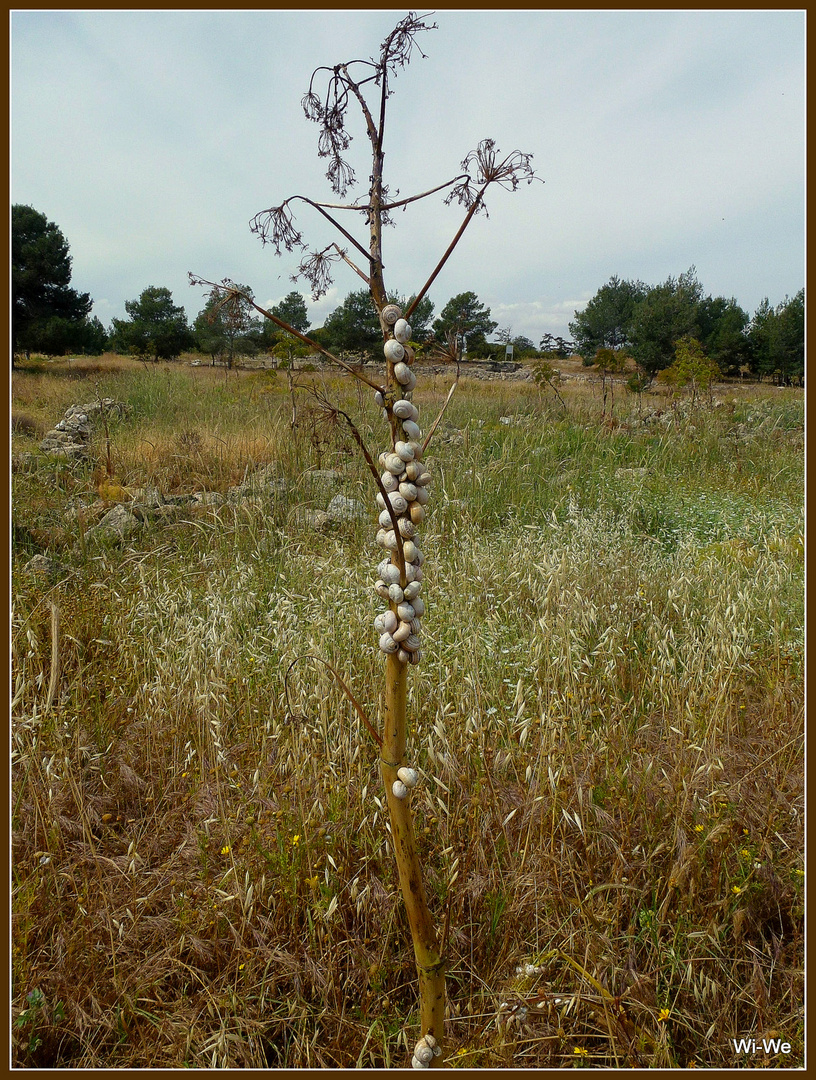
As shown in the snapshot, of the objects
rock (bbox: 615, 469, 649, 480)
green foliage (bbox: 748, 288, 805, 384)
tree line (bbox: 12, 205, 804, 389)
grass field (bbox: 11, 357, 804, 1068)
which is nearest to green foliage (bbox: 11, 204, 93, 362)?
tree line (bbox: 12, 205, 804, 389)

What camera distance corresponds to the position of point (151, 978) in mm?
1442

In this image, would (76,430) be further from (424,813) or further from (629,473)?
(424,813)

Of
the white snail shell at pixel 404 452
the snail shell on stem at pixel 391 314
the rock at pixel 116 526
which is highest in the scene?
the snail shell on stem at pixel 391 314

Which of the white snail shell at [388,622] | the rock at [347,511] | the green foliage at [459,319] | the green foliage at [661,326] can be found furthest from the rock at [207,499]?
the green foliage at [661,326]

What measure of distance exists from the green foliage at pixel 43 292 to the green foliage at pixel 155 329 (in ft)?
6.89

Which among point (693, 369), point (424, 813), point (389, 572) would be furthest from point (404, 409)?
point (693, 369)

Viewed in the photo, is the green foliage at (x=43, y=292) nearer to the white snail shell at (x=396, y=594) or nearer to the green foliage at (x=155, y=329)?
the green foliage at (x=155, y=329)

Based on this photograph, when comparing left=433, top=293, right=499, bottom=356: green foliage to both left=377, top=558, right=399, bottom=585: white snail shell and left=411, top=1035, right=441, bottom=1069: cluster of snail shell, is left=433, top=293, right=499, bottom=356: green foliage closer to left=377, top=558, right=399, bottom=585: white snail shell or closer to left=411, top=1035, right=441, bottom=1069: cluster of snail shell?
left=377, top=558, right=399, bottom=585: white snail shell

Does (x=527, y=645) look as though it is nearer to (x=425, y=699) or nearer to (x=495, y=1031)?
(x=425, y=699)

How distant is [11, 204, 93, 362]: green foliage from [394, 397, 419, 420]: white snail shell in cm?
2567

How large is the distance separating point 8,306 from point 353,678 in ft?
5.35

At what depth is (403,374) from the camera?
84cm

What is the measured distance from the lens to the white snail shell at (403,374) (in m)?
0.84

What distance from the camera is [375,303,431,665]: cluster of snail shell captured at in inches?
33.9
